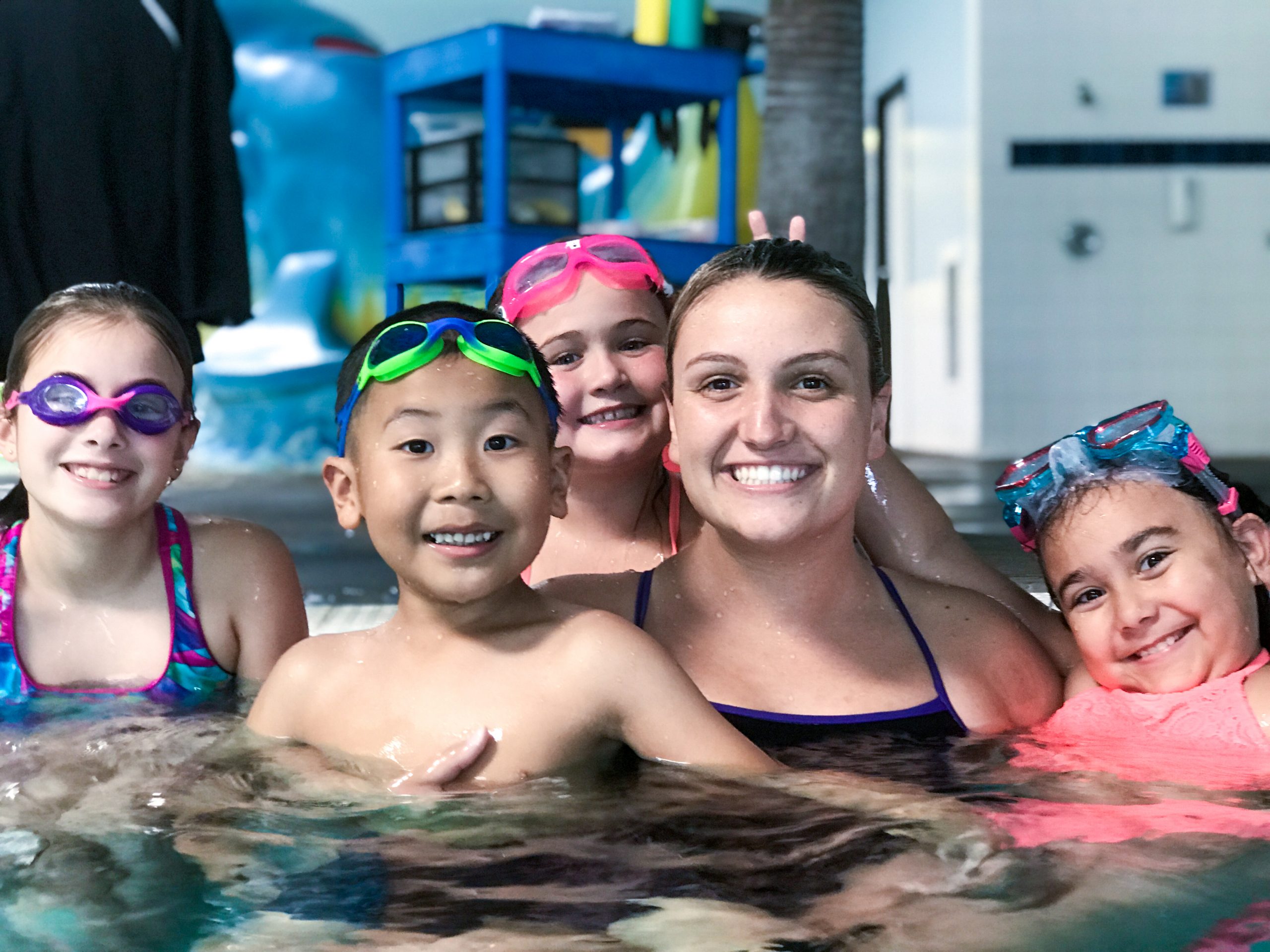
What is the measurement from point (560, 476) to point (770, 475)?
1.20 feet

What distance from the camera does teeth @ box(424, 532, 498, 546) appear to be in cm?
224

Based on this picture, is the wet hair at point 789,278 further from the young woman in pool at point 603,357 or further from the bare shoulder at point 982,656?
the bare shoulder at point 982,656

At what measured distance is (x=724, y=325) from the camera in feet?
7.91

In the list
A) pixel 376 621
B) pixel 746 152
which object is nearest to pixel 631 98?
pixel 746 152

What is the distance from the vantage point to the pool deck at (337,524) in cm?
409

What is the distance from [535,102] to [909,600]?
791cm

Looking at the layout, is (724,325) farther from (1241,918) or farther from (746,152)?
(746,152)

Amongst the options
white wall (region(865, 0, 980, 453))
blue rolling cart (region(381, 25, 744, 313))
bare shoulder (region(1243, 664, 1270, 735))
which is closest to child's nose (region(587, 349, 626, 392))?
bare shoulder (region(1243, 664, 1270, 735))

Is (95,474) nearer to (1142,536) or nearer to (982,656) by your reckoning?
(982,656)

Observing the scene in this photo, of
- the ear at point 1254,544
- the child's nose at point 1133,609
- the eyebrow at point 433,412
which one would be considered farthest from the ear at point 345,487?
the ear at point 1254,544

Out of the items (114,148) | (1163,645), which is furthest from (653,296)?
(114,148)

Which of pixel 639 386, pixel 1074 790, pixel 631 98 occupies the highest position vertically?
pixel 631 98

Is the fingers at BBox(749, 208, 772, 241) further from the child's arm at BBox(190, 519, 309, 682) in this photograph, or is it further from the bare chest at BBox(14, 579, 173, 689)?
the bare chest at BBox(14, 579, 173, 689)

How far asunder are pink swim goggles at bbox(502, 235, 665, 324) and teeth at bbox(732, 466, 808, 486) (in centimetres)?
74
